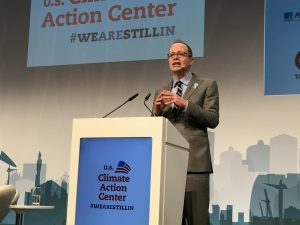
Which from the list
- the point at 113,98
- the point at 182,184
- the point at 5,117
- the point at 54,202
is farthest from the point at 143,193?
the point at 5,117

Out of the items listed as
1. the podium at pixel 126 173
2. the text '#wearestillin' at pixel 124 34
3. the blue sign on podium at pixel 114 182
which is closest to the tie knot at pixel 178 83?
the podium at pixel 126 173

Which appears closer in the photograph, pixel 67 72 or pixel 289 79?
pixel 289 79

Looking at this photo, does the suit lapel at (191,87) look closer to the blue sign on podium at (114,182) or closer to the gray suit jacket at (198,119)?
the gray suit jacket at (198,119)

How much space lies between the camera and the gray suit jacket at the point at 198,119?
233 centimetres

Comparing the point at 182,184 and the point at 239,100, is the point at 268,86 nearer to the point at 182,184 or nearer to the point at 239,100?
the point at 239,100

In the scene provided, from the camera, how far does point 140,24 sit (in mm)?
4281

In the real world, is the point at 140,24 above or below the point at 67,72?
above

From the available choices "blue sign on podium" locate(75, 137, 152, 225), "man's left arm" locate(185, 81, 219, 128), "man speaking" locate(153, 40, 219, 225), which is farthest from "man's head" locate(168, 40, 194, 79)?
"blue sign on podium" locate(75, 137, 152, 225)

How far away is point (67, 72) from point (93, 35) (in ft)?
1.65

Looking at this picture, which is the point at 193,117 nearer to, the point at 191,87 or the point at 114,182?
the point at 191,87

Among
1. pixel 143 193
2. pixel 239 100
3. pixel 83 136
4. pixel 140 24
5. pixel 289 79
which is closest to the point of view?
pixel 143 193

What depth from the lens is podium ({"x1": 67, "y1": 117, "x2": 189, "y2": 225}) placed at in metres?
1.95

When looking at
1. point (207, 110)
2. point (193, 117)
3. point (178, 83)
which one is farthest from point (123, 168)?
point (178, 83)

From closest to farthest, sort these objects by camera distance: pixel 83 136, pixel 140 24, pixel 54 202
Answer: pixel 83 136 → pixel 140 24 → pixel 54 202
